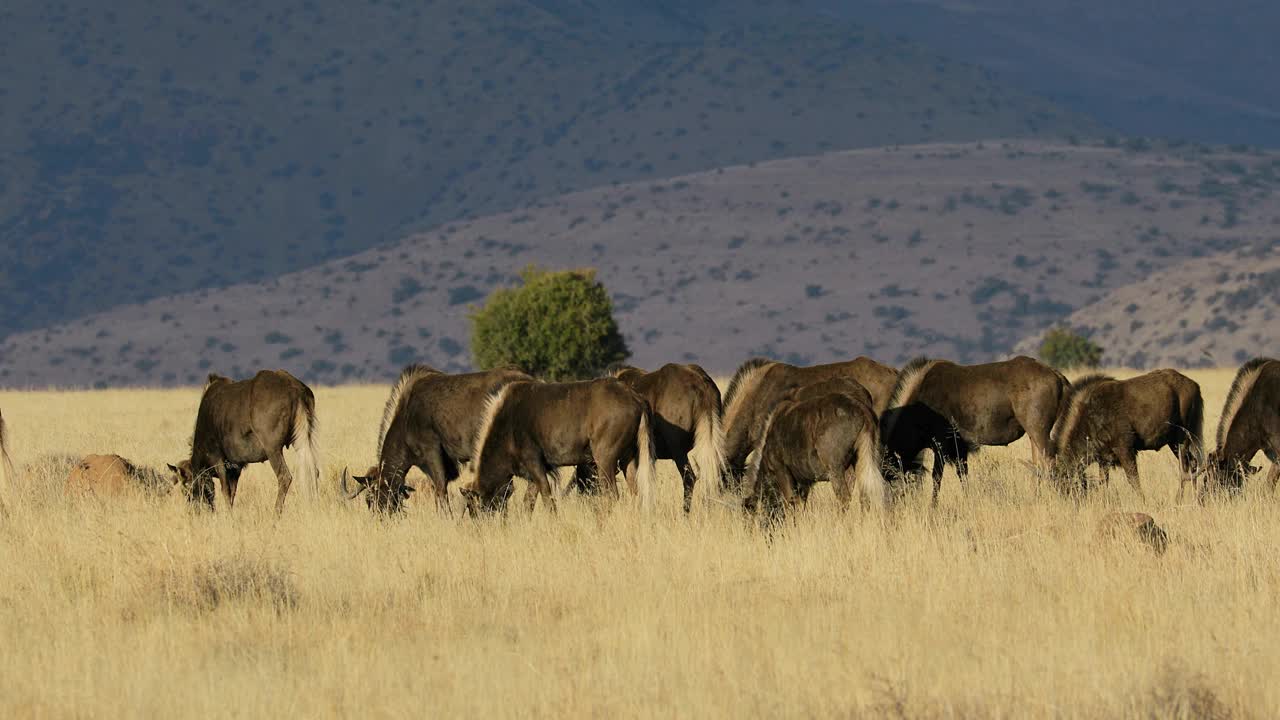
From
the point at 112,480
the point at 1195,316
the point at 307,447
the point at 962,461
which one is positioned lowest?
the point at 1195,316

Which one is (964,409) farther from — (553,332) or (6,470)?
(553,332)

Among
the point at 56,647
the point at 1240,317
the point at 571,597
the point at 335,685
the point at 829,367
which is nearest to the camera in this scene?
the point at 335,685

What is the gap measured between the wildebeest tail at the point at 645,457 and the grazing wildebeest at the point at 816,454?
2.89ft

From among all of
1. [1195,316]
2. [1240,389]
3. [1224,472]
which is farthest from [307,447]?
[1195,316]

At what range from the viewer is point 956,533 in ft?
41.1

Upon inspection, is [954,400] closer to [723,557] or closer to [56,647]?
[723,557]

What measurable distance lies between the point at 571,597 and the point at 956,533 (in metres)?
3.02

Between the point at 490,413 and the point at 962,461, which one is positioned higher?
the point at 490,413

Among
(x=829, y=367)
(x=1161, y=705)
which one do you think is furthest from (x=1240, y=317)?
(x=1161, y=705)

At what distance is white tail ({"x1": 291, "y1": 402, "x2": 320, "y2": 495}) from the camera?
15203mm

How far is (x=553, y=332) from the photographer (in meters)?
46.1

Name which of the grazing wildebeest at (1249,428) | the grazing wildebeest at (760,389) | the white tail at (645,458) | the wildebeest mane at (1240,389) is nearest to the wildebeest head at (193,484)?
the white tail at (645,458)

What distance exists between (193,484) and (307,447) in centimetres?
108

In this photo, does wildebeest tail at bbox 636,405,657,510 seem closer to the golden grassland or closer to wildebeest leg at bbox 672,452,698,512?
the golden grassland
